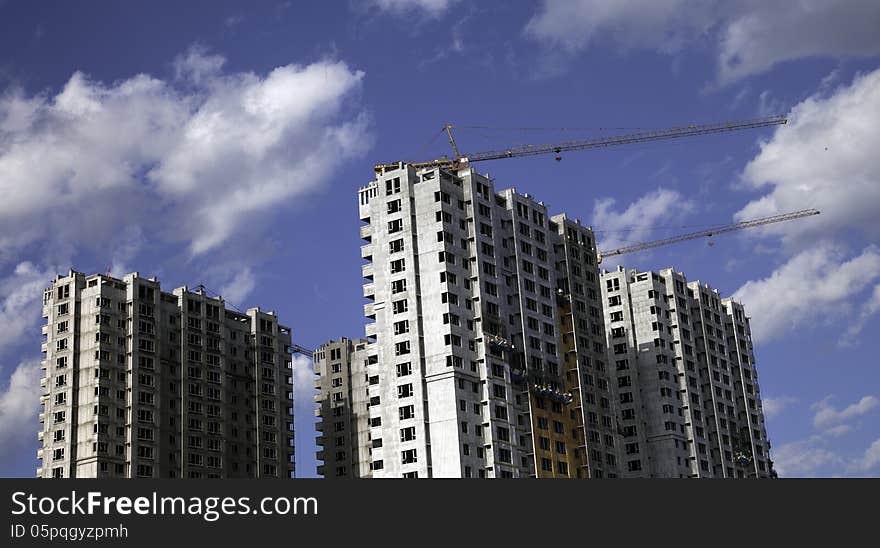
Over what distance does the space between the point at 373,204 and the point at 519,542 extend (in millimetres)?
89214

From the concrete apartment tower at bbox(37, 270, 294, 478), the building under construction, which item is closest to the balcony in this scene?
the building under construction

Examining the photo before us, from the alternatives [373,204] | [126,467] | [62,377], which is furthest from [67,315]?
[373,204]

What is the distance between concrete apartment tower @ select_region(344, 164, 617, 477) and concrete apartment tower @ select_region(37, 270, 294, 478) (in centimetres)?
4153

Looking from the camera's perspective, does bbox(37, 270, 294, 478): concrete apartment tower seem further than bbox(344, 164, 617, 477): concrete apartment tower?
Yes

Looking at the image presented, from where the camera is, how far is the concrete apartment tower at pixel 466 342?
14838 cm

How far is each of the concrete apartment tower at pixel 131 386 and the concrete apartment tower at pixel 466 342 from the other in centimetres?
4153

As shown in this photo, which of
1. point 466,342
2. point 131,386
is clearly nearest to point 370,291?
point 466,342

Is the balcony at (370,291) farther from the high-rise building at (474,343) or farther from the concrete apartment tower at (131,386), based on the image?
the concrete apartment tower at (131,386)

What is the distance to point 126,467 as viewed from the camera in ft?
582

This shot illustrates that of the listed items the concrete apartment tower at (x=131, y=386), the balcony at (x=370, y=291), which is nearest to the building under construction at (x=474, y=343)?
the balcony at (x=370, y=291)

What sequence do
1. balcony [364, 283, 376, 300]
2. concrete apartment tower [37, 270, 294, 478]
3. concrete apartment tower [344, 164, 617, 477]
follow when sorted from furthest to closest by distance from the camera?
1. concrete apartment tower [37, 270, 294, 478]
2. balcony [364, 283, 376, 300]
3. concrete apartment tower [344, 164, 617, 477]

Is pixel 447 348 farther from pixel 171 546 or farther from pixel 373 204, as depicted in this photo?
pixel 171 546

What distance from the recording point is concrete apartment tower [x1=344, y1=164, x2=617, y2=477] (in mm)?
148375

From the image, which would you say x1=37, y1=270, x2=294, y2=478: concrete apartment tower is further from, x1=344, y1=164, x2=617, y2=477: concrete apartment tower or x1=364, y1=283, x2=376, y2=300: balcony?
x1=364, y1=283, x2=376, y2=300: balcony
